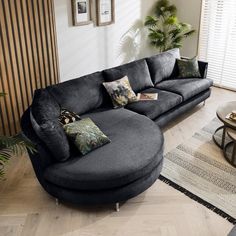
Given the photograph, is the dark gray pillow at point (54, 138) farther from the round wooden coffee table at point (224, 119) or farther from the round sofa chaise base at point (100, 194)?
the round wooden coffee table at point (224, 119)

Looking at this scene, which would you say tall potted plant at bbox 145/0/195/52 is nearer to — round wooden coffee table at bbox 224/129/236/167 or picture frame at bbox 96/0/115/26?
picture frame at bbox 96/0/115/26

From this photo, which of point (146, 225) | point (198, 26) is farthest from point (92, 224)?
point (198, 26)

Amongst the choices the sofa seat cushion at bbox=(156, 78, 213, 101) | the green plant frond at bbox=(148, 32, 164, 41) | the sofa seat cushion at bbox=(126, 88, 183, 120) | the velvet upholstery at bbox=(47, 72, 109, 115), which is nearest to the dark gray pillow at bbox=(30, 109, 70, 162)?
the velvet upholstery at bbox=(47, 72, 109, 115)

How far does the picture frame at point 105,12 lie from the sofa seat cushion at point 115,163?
2175mm

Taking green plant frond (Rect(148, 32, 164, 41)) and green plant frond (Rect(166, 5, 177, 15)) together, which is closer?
green plant frond (Rect(148, 32, 164, 41))

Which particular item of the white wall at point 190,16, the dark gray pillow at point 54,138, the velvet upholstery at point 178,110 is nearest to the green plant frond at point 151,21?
the white wall at point 190,16

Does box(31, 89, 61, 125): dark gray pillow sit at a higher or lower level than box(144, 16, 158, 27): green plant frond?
lower

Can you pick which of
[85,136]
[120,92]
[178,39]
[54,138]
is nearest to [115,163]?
[85,136]

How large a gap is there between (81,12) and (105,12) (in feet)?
1.61

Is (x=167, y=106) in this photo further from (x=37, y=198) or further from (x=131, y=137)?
(x=37, y=198)

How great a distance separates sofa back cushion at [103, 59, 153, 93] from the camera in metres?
3.62

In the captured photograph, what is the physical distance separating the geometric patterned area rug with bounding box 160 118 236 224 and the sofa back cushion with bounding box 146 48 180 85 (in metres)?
1.13

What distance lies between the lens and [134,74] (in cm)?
384

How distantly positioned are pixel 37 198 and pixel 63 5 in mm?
2602
